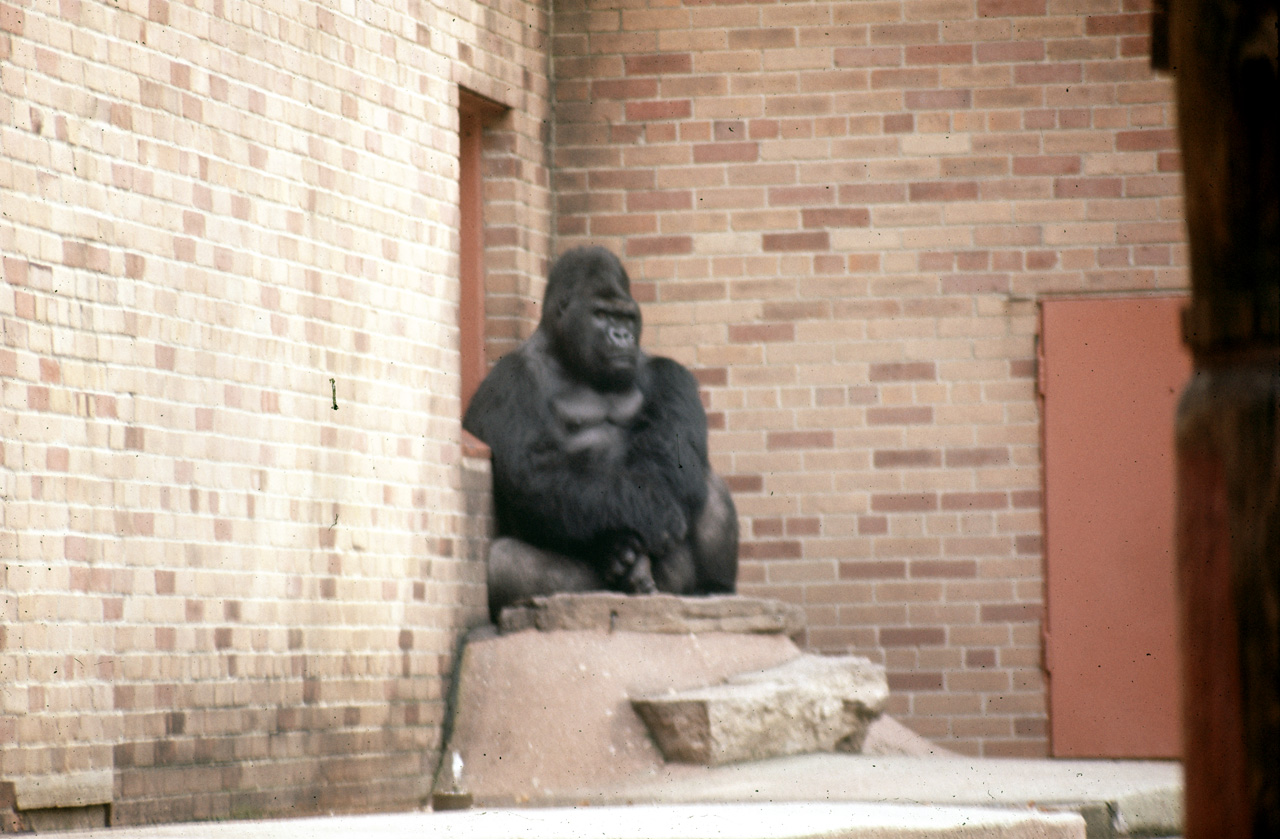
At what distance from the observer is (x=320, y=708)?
6.24m

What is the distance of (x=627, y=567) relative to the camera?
741 centimetres

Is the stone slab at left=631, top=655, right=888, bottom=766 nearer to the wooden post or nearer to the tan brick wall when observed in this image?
the tan brick wall

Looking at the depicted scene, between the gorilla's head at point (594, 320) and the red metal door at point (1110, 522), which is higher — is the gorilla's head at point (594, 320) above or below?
above

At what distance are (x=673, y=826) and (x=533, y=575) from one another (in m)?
3.24

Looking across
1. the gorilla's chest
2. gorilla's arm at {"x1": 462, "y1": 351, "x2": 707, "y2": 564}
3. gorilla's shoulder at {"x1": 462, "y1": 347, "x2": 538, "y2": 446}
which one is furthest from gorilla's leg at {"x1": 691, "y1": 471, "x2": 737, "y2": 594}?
gorilla's shoulder at {"x1": 462, "y1": 347, "x2": 538, "y2": 446}

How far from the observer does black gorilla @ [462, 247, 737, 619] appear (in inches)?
291

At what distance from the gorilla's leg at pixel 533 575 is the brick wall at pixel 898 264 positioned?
1314 millimetres

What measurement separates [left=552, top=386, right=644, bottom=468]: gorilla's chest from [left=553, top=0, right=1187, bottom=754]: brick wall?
101 centimetres

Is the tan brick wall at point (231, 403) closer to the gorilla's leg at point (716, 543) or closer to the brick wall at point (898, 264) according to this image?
the gorilla's leg at point (716, 543)

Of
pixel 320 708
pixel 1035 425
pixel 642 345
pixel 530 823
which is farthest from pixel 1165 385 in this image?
pixel 530 823

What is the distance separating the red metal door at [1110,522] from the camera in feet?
27.2

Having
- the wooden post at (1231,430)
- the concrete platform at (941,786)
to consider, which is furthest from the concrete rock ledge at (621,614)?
the wooden post at (1231,430)

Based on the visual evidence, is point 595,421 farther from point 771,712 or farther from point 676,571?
point 771,712

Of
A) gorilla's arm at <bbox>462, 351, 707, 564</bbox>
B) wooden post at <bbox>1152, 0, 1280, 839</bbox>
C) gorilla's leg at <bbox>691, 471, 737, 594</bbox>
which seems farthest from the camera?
gorilla's leg at <bbox>691, 471, 737, 594</bbox>
